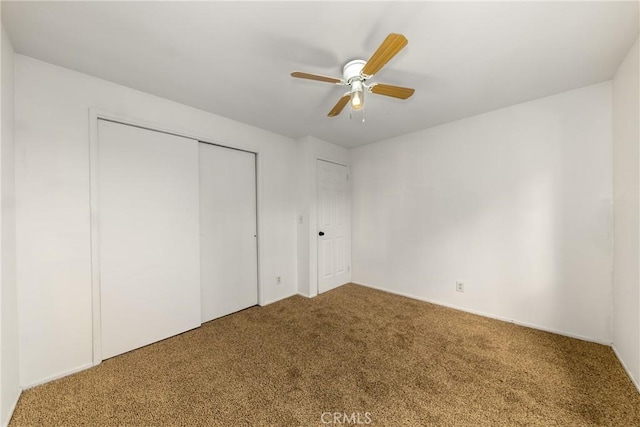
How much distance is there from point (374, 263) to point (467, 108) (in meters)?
2.39

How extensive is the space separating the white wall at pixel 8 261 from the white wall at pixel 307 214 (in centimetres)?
260

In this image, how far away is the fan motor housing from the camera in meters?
1.63

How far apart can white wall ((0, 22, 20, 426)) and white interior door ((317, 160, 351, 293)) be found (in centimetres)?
280

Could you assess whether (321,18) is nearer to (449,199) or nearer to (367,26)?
(367,26)

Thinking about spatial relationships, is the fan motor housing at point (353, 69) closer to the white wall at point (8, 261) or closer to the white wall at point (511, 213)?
the white wall at point (511, 213)

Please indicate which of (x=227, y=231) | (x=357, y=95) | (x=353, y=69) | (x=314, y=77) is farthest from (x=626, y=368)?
(x=227, y=231)

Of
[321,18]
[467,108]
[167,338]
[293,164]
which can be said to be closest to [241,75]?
[321,18]

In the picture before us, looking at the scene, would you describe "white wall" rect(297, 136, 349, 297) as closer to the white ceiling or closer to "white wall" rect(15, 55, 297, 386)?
the white ceiling

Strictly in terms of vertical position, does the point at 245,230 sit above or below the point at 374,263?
above

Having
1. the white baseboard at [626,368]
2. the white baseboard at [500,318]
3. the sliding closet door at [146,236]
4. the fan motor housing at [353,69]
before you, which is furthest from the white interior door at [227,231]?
the white baseboard at [626,368]

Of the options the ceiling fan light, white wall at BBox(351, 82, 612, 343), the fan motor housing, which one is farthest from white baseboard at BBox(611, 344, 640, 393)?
the fan motor housing

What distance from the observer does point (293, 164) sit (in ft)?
11.6

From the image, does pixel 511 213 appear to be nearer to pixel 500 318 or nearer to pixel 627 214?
pixel 627 214

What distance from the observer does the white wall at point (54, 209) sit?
1.64 metres
